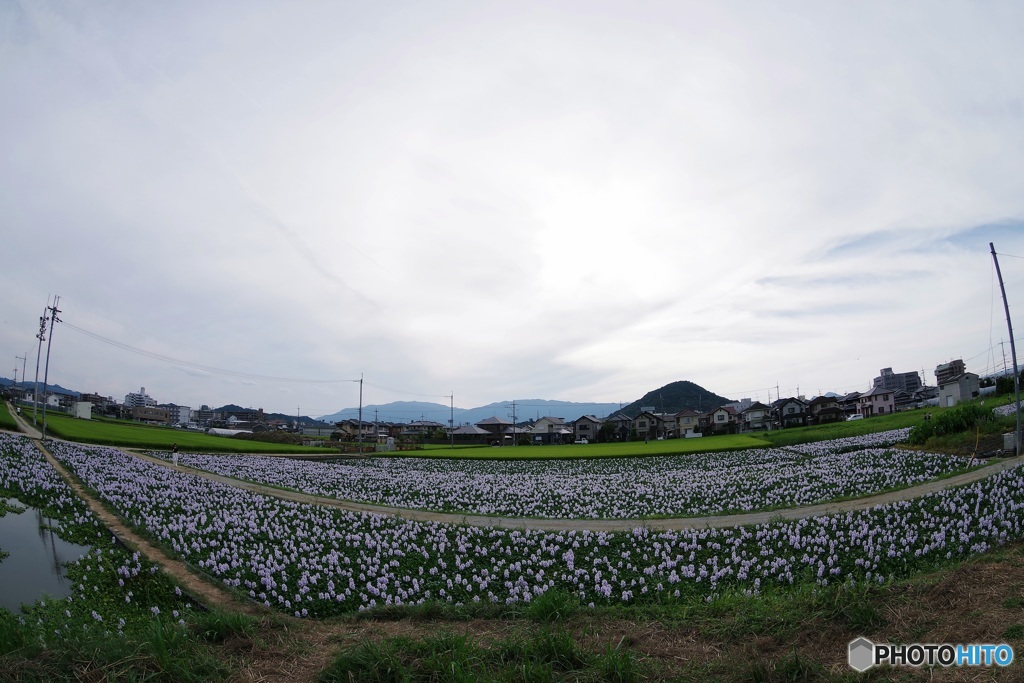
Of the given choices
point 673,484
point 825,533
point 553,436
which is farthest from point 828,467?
point 553,436

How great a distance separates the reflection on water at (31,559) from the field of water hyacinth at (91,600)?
181 mm

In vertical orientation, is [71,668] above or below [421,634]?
above

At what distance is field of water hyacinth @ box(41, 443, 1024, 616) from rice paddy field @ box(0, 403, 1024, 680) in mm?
60

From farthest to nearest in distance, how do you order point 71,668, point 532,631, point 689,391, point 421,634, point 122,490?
point 689,391 < point 122,490 < point 421,634 < point 532,631 < point 71,668

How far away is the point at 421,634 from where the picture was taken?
5387 millimetres

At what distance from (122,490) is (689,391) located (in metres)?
159

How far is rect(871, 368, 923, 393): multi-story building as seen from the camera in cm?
12438

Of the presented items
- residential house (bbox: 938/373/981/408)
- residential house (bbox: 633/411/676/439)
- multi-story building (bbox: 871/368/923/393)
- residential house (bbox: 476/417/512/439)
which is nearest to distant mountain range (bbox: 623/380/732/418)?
multi-story building (bbox: 871/368/923/393)

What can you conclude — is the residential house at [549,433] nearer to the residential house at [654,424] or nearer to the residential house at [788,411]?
the residential house at [654,424]

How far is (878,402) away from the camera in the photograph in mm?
81250

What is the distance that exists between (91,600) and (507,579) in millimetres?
6897

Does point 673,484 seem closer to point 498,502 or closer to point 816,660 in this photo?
point 498,502

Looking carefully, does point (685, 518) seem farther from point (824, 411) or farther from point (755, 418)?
point (755, 418)

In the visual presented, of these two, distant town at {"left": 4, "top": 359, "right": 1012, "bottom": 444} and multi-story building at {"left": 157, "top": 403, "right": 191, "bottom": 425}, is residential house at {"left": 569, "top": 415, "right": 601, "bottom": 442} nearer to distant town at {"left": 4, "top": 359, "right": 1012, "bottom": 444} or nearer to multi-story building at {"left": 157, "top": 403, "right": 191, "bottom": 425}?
distant town at {"left": 4, "top": 359, "right": 1012, "bottom": 444}
